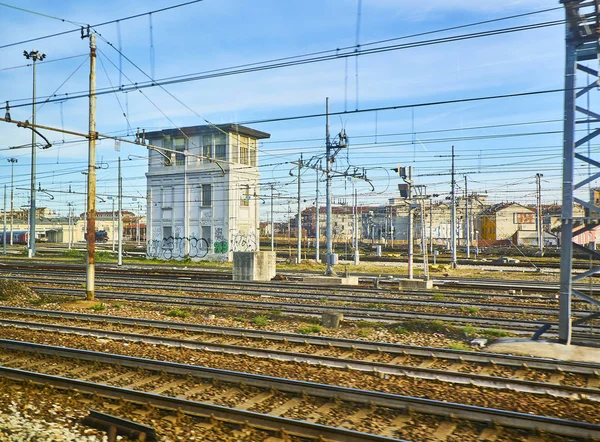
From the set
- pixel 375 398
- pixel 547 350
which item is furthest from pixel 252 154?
pixel 375 398

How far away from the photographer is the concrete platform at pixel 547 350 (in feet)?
31.2

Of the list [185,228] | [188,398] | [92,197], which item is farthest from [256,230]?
[188,398]

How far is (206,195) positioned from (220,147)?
162 inches

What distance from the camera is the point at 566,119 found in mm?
10562

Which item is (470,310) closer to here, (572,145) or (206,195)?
(572,145)

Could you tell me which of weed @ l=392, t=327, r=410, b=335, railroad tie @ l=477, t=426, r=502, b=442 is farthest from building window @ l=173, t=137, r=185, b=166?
railroad tie @ l=477, t=426, r=502, b=442

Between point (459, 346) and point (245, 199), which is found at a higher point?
point (245, 199)

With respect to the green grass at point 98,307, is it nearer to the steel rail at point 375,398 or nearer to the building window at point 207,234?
the steel rail at point 375,398

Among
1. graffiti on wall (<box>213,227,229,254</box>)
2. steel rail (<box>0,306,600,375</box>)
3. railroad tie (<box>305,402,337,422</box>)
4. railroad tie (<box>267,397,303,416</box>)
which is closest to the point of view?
railroad tie (<box>305,402,337,422</box>)

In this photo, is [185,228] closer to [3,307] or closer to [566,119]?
[3,307]

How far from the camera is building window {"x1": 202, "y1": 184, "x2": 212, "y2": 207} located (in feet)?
136

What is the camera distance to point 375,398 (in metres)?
7.09

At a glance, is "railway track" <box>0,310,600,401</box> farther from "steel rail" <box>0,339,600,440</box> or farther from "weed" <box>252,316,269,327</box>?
"steel rail" <box>0,339,600,440</box>

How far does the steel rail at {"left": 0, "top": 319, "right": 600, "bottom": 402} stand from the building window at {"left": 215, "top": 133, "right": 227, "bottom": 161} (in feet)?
101
